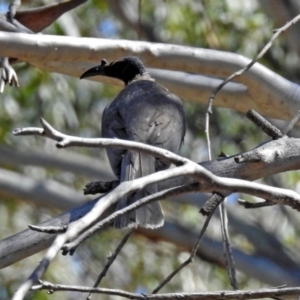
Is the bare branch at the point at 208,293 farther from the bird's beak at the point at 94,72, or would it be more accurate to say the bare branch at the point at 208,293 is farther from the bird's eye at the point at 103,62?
the bird's beak at the point at 94,72

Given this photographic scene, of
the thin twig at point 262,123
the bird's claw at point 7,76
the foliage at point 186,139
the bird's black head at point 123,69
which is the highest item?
the thin twig at point 262,123

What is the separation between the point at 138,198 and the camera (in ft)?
14.4

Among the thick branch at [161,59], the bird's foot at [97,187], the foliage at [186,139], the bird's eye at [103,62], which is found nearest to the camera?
the bird's foot at [97,187]

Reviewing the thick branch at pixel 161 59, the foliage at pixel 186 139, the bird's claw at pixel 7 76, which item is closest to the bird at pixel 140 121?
the thick branch at pixel 161 59

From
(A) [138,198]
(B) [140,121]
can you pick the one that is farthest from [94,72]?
(A) [138,198]

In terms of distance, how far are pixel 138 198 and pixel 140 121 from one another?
50.4 inches

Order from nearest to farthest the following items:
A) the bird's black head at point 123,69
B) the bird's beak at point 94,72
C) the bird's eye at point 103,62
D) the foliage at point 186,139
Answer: the bird's eye at point 103,62
the bird's beak at point 94,72
the bird's black head at point 123,69
the foliage at point 186,139

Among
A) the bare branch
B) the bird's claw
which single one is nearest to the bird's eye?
the bird's claw

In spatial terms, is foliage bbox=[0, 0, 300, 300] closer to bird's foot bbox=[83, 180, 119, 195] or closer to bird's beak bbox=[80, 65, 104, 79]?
bird's beak bbox=[80, 65, 104, 79]

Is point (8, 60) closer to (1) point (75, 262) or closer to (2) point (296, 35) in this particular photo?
(2) point (296, 35)

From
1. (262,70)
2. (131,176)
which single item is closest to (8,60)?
(131,176)

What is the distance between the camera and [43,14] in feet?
19.0

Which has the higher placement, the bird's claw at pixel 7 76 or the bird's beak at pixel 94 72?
the bird's claw at pixel 7 76

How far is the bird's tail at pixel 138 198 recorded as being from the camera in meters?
4.01
